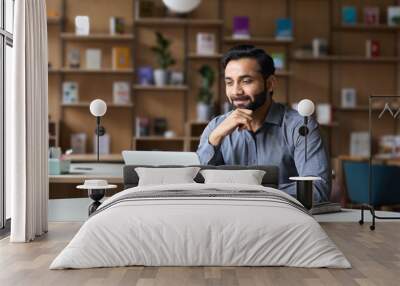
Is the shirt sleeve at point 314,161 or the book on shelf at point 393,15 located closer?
the shirt sleeve at point 314,161

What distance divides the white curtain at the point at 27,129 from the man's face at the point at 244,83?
75.3 inches

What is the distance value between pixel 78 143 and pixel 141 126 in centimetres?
86

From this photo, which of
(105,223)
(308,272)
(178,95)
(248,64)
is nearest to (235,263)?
(308,272)

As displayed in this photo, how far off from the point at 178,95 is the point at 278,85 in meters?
1.35

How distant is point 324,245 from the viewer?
13.7ft

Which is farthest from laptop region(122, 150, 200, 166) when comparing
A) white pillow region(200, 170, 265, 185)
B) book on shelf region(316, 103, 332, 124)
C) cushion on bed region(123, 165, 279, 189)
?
book on shelf region(316, 103, 332, 124)

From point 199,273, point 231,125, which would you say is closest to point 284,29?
point 231,125

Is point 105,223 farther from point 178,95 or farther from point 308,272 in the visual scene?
point 178,95

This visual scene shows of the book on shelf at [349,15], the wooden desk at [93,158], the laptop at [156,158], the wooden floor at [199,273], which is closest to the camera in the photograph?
the wooden floor at [199,273]

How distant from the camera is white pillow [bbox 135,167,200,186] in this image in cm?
571

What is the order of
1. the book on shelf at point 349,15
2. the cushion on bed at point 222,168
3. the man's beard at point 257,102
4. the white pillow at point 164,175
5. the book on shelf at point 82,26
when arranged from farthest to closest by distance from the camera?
the book on shelf at point 349,15 → the book on shelf at point 82,26 → the man's beard at point 257,102 → the cushion on bed at point 222,168 → the white pillow at point 164,175

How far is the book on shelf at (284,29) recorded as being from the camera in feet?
30.4

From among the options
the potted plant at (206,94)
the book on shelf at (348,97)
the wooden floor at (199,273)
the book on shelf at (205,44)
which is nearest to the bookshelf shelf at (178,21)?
the book on shelf at (205,44)

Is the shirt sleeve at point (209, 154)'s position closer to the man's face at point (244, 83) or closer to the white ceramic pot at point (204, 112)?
the man's face at point (244, 83)
